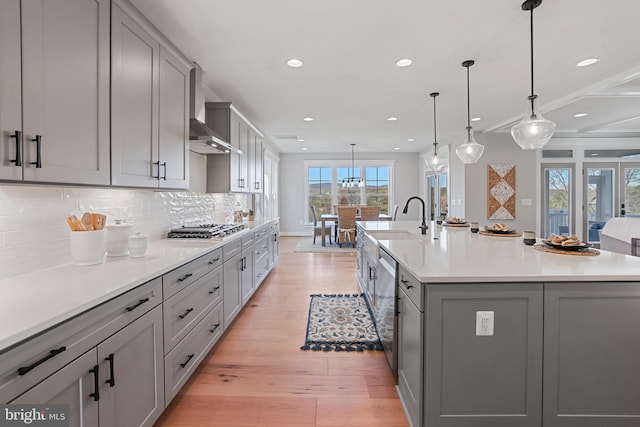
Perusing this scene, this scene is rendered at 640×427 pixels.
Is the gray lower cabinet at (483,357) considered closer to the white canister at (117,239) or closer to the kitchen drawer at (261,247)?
the white canister at (117,239)

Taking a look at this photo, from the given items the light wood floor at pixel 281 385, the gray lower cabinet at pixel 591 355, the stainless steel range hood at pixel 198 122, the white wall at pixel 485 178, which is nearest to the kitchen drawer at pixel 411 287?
the gray lower cabinet at pixel 591 355

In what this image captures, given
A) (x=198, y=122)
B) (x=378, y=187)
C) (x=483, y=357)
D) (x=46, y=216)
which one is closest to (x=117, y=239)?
(x=46, y=216)

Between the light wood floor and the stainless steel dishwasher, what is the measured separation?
20 cm

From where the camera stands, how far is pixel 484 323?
4.87 feet

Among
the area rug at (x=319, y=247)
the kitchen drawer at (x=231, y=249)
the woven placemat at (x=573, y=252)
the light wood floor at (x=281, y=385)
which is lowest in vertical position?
the light wood floor at (x=281, y=385)

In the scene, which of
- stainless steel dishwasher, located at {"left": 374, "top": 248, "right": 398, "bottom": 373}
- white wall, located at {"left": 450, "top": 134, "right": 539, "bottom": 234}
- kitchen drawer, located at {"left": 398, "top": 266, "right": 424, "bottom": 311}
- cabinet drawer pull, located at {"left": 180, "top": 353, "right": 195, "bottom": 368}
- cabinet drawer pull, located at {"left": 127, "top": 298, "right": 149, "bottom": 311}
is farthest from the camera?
white wall, located at {"left": 450, "top": 134, "right": 539, "bottom": 234}

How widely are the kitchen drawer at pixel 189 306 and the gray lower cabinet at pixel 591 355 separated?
6.41 feet

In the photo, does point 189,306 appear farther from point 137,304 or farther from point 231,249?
point 231,249

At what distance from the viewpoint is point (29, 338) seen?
0.92m

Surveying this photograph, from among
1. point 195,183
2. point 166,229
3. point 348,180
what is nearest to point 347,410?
point 166,229

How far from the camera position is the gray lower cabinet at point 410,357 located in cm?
151

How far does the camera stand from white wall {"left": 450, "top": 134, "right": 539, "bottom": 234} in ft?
21.7

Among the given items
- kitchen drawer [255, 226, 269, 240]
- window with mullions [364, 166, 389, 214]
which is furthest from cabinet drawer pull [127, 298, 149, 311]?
window with mullions [364, 166, 389, 214]

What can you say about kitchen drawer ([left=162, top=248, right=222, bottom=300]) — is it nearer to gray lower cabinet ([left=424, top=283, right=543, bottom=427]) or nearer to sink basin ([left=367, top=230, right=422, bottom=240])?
gray lower cabinet ([left=424, top=283, right=543, bottom=427])
